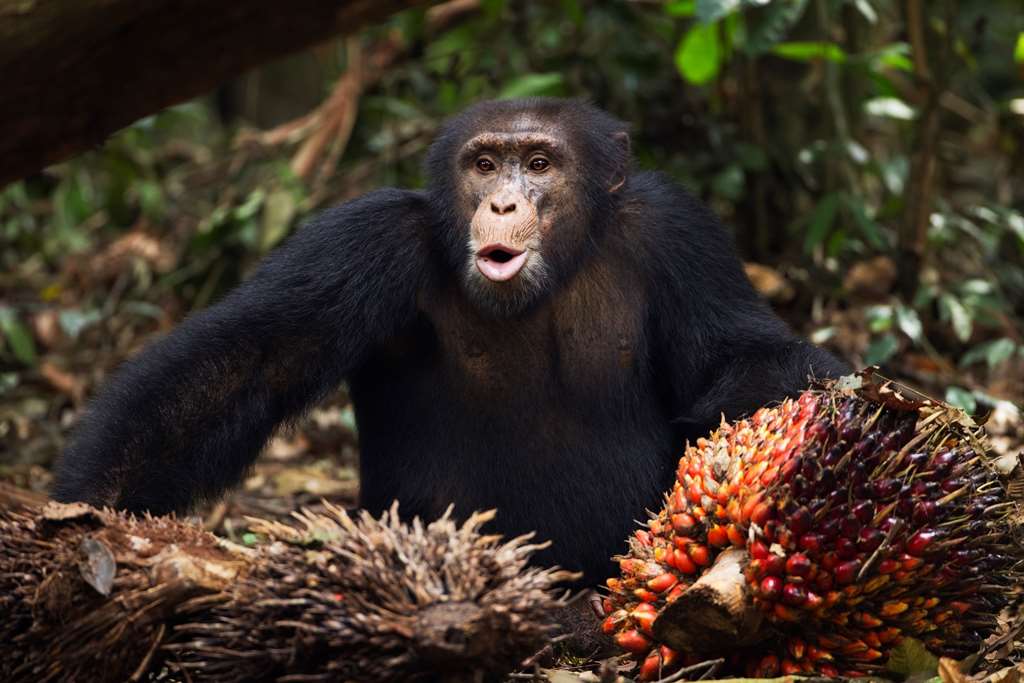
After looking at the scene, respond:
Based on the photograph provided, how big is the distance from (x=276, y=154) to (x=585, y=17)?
8.19 feet

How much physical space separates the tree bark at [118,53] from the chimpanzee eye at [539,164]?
1.28 meters

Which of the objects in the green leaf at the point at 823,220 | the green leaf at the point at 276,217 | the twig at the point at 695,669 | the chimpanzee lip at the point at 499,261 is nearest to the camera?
the twig at the point at 695,669

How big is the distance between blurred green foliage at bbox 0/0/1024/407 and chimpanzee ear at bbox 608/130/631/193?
1935 millimetres

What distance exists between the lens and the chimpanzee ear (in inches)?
207

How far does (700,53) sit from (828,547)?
506 cm

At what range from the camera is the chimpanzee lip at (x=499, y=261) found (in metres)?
4.62

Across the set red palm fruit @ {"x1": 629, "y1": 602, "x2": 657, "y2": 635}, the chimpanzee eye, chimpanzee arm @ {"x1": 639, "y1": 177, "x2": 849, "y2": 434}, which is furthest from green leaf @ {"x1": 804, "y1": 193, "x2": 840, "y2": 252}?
red palm fruit @ {"x1": 629, "y1": 602, "x2": 657, "y2": 635}

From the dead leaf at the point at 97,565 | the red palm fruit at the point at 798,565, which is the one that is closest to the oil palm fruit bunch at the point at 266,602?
the dead leaf at the point at 97,565

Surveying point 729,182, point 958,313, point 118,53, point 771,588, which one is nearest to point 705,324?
point 771,588

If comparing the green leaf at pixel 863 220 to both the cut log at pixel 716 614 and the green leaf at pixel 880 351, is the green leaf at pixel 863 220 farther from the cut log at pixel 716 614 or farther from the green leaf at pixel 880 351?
the cut log at pixel 716 614

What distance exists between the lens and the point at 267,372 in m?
4.76

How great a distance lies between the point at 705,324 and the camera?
17.0 feet

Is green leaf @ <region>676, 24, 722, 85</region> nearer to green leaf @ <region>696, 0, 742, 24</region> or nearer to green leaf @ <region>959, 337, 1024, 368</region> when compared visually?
green leaf @ <region>696, 0, 742, 24</region>

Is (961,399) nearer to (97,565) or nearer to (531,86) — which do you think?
(531,86)
